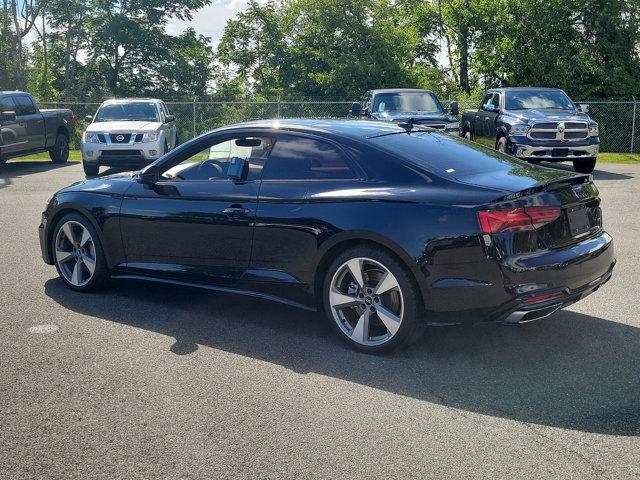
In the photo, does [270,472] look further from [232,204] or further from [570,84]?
[570,84]

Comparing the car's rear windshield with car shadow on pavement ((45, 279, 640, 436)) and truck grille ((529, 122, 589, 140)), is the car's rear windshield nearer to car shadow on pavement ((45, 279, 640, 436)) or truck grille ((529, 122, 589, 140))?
car shadow on pavement ((45, 279, 640, 436))

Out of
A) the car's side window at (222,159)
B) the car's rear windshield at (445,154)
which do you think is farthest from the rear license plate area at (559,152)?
the car's side window at (222,159)

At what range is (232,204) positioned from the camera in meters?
6.05

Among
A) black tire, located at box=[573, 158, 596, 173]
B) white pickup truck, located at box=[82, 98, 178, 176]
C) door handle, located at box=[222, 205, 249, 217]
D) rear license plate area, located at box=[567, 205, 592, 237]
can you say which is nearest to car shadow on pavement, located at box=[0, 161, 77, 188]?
white pickup truck, located at box=[82, 98, 178, 176]

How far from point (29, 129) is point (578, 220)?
1746cm

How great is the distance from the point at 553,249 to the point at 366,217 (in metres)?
1.22

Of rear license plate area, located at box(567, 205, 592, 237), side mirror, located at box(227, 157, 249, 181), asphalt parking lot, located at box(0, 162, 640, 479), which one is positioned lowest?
asphalt parking lot, located at box(0, 162, 640, 479)

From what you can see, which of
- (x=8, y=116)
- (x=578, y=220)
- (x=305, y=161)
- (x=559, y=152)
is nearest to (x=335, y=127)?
(x=305, y=161)

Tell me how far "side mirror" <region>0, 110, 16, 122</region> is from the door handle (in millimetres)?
14750

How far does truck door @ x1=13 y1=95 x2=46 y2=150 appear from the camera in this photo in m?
→ 20.0

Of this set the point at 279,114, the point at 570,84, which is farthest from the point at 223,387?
the point at 570,84

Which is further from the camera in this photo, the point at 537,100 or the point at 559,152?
the point at 537,100

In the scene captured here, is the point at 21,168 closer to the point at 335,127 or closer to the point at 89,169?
the point at 89,169

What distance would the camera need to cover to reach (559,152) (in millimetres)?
17156
